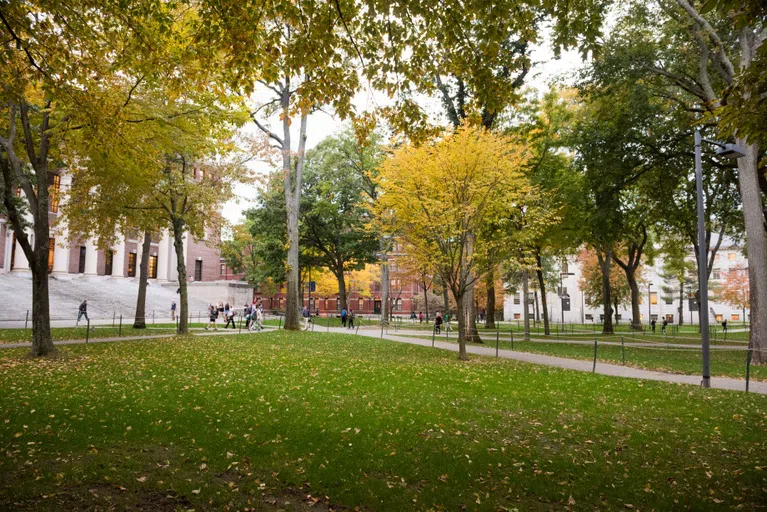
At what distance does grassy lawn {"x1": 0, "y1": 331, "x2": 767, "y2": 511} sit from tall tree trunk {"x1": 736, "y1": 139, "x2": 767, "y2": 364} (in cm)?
745

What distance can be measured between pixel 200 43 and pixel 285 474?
21.6ft

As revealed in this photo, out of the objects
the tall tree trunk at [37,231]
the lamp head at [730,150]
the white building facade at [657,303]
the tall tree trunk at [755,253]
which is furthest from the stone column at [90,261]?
Result: the white building facade at [657,303]

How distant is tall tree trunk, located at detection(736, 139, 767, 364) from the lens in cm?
1616

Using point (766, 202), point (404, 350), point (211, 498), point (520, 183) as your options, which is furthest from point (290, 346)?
point (766, 202)

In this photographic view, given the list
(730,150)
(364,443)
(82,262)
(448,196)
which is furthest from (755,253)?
(82,262)

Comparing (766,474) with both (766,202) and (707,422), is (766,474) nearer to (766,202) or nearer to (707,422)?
(707,422)

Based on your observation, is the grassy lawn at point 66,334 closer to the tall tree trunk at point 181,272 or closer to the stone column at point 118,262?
the tall tree trunk at point 181,272

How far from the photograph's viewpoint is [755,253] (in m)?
16.3

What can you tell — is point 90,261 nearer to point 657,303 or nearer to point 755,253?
A: point 755,253

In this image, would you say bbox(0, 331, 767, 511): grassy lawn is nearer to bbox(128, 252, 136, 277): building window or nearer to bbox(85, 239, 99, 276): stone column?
bbox(85, 239, 99, 276): stone column

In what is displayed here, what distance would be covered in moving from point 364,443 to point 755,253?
1706 centimetres

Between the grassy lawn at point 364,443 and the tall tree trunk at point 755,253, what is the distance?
7452 mm

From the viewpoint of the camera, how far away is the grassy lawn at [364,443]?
15.9 ft

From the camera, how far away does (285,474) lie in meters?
5.29
